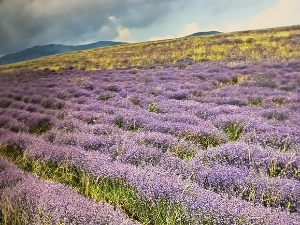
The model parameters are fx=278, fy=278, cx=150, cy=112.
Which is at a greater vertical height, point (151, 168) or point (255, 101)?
point (151, 168)

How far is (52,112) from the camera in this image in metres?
5.52

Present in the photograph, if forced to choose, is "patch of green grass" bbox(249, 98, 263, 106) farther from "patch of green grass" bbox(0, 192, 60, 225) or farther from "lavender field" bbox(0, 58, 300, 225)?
"patch of green grass" bbox(0, 192, 60, 225)

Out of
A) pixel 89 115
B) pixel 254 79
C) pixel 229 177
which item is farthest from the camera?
pixel 254 79

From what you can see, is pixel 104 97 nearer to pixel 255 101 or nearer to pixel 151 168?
pixel 255 101

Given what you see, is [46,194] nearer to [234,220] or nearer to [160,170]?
[160,170]

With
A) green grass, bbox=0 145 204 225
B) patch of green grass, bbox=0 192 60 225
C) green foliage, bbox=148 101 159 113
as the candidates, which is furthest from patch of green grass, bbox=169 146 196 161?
green foliage, bbox=148 101 159 113

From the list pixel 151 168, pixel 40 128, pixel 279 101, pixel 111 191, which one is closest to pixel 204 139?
pixel 151 168

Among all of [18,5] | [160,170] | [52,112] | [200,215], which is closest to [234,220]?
[200,215]

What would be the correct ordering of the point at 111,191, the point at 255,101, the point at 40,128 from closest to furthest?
the point at 111,191 → the point at 40,128 → the point at 255,101

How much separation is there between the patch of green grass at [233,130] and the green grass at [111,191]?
237 centimetres

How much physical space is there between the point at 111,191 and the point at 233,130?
2636 mm

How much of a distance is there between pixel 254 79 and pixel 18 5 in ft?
26.5

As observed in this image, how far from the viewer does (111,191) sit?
2807mm

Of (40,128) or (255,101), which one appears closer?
(40,128)
